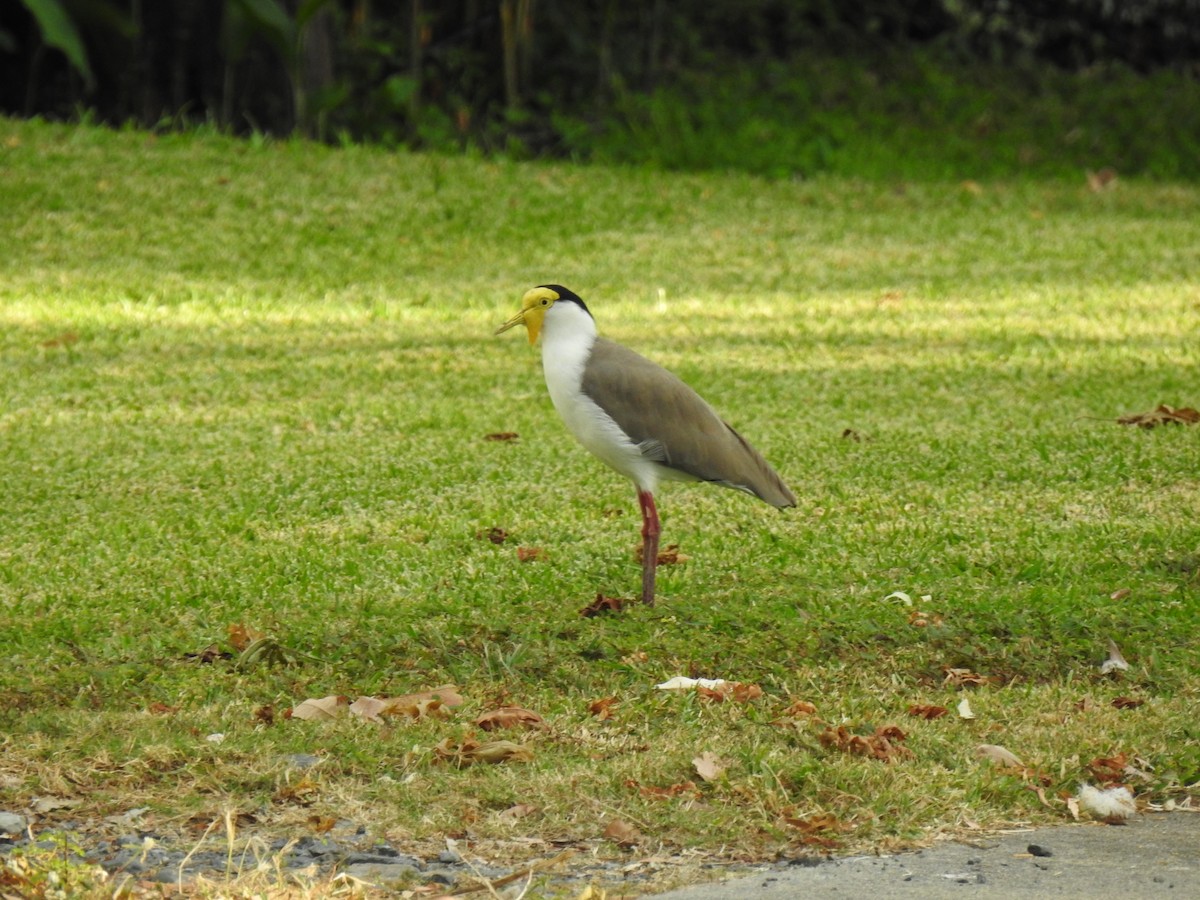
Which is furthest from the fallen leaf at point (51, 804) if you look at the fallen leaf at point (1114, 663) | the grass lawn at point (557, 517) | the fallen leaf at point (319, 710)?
the fallen leaf at point (1114, 663)

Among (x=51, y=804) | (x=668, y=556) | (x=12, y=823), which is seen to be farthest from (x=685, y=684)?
(x=12, y=823)

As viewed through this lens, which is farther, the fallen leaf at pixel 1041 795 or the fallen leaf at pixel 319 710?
the fallen leaf at pixel 319 710

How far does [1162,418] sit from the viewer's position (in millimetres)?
7770

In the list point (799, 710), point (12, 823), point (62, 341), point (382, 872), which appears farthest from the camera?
point (62, 341)

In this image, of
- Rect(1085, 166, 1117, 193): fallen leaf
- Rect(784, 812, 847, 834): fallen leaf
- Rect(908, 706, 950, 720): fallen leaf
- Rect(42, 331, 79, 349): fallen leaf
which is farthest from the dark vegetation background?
Rect(784, 812, 847, 834): fallen leaf

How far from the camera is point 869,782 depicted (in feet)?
13.3

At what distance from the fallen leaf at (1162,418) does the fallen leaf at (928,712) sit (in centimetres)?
360

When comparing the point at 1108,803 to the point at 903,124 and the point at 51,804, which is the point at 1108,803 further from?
the point at 903,124

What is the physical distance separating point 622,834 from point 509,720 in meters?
0.69

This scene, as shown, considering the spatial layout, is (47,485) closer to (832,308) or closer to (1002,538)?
(1002,538)

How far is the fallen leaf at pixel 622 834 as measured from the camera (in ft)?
12.4

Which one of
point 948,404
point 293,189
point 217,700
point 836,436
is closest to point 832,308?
point 948,404

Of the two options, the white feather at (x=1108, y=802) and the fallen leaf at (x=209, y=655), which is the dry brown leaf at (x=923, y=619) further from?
the fallen leaf at (x=209, y=655)

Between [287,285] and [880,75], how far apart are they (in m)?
8.96
